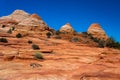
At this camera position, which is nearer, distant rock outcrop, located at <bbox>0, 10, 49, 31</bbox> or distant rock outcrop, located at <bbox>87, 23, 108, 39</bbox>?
distant rock outcrop, located at <bbox>0, 10, 49, 31</bbox>

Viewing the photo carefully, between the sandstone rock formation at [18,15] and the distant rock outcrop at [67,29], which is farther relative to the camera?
the sandstone rock formation at [18,15]

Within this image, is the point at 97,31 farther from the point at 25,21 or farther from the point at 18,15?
the point at 18,15

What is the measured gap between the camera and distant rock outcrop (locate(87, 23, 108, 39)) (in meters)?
64.9

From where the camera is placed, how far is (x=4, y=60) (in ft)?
70.7

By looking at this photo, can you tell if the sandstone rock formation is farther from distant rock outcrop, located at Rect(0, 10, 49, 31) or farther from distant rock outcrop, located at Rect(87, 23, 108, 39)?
distant rock outcrop, located at Rect(87, 23, 108, 39)

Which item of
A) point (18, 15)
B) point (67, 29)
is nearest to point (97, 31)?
point (67, 29)

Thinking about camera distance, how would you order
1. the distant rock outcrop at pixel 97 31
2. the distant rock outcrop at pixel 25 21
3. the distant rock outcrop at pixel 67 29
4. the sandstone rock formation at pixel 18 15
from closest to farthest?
the distant rock outcrop at pixel 25 21, the distant rock outcrop at pixel 67 29, the distant rock outcrop at pixel 97 31, the sandstone rock formation at pixel 18 15

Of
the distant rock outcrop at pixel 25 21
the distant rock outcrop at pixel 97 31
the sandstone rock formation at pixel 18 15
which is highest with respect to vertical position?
the sandstone rock formation at pixel 18 15

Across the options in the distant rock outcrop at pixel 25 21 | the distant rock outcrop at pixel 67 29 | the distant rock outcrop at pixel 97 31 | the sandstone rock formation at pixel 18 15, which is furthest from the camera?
the sandstone rock formation at pixel 18 15

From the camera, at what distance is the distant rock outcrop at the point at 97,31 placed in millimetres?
64875

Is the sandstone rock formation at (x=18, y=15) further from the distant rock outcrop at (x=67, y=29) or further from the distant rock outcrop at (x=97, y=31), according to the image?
the distant rock outcrop at (x=97, y=31)

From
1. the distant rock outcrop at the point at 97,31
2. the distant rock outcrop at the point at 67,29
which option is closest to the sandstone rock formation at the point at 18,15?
the distant rock outcrop at the point at 67,29

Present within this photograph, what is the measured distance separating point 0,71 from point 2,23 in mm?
50452

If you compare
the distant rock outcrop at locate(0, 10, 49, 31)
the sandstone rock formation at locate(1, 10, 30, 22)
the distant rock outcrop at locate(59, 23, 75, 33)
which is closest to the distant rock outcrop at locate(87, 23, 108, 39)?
the distant rock outcrop at locate(59, 23, 75, 33)
